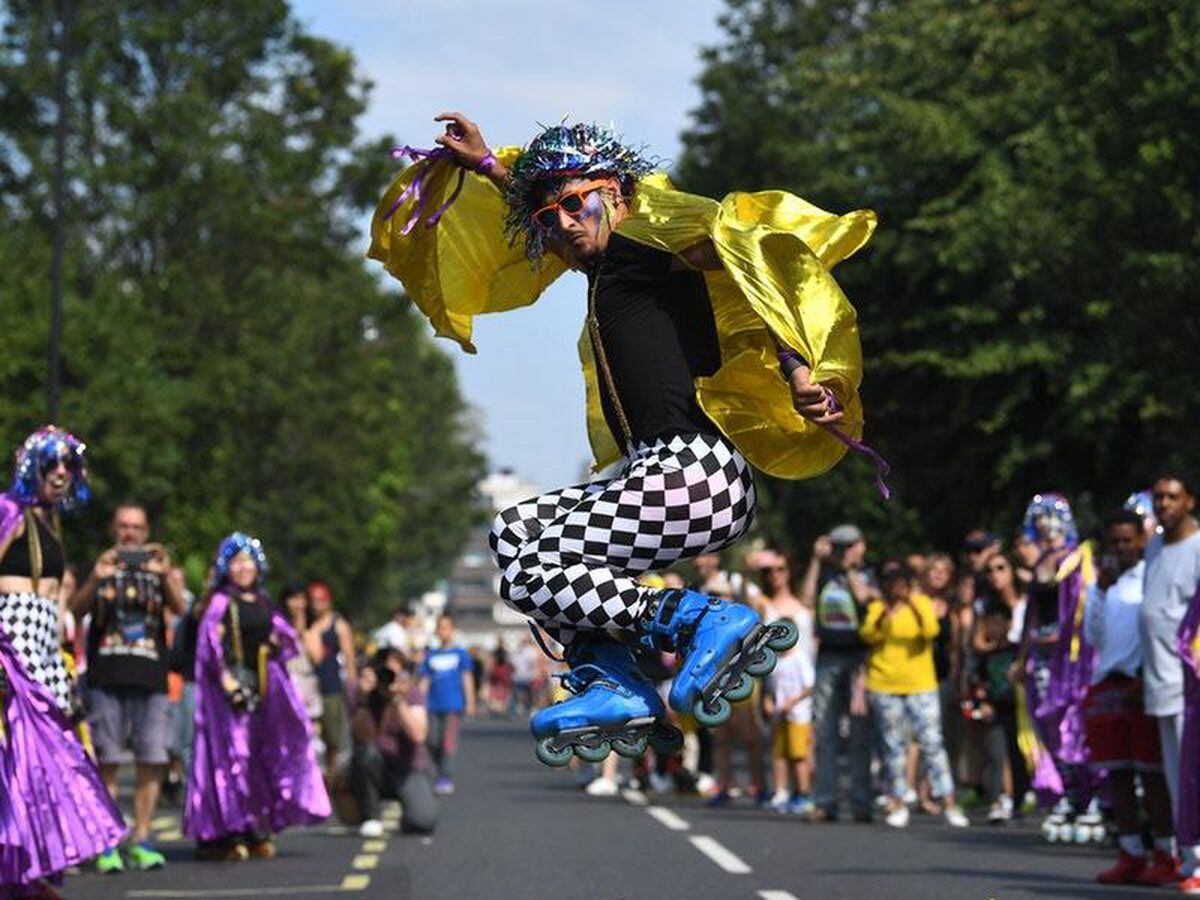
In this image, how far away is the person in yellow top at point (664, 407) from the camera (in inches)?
299

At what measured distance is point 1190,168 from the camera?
2756 cm

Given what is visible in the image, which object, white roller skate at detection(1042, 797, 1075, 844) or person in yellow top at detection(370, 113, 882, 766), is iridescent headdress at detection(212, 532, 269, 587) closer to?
white roller skate at detection(1042, 797, 1075, 844)

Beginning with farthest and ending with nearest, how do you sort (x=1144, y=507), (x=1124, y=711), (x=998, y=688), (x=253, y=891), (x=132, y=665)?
(x=998, y=688)
(x=132, y=665)
(x=1144, y=507)
(x=1124, y=711)
(x=253, y=891)

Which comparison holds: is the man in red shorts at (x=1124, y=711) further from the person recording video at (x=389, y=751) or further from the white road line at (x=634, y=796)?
the white road line at (x=634, y=796)

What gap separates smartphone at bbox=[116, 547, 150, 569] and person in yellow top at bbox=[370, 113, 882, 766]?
736cm

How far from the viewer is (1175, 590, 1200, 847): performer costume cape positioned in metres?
13.0

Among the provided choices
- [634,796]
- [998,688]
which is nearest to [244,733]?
[998,688]

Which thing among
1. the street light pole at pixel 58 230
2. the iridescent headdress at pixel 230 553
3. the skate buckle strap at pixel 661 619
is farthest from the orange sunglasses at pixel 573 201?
the street light pole at pixel 58 230

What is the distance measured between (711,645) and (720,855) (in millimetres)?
8487

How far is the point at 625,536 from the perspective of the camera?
7762mm

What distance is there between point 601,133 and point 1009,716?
11.8 metres

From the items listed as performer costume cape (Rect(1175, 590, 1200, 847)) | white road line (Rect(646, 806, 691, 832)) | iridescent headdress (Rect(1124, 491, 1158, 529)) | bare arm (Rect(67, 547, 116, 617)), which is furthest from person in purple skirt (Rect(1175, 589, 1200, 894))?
bare arm (Rect(67, 547, 116, 617))

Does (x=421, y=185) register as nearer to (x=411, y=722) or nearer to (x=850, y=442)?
(x=850, y=442)

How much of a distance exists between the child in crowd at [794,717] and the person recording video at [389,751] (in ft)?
9.90
